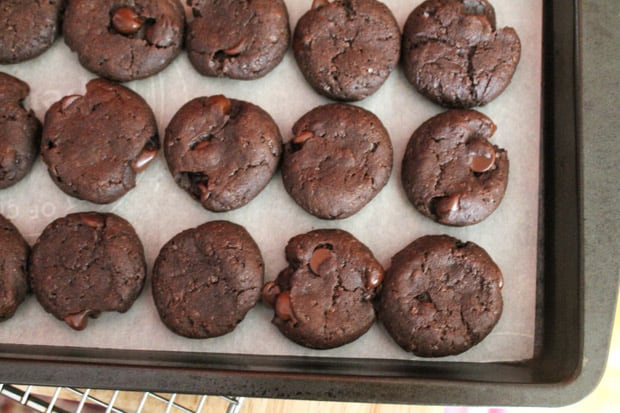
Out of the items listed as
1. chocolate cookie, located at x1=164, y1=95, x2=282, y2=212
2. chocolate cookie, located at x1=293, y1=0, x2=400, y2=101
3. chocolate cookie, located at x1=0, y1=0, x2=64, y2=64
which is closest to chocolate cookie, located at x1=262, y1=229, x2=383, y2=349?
chocolate cookie, located at x1=164, y1=95, x2=282, y2=212

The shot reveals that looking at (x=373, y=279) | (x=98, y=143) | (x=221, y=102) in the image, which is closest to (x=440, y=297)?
(x=373, y=279)

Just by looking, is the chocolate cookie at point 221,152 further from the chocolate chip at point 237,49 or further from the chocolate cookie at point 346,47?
the chocolate cookie at point 346,47

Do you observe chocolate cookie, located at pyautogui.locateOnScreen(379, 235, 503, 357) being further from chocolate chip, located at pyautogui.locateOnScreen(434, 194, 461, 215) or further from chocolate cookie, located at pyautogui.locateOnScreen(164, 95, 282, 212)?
chocolate cookie, located at pyautogui.locateOnScreen(164, 95, 282, 212)

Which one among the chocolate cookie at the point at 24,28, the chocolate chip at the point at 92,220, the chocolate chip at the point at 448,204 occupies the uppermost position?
the chocolate cookie at the point at 24,28

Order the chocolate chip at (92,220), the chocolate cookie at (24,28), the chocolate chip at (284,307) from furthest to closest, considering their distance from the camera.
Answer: the chocolate cookie at (24,28)
the chocolate chip at (92,220)
the chocolate chip at (284,307)

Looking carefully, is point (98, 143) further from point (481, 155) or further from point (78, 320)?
point (481, 155)

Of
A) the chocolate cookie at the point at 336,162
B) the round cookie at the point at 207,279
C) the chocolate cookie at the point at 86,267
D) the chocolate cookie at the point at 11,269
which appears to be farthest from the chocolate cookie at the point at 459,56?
the chocolate cookie at the point at 11,269

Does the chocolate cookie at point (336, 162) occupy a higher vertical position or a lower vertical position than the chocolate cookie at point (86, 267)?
higher
